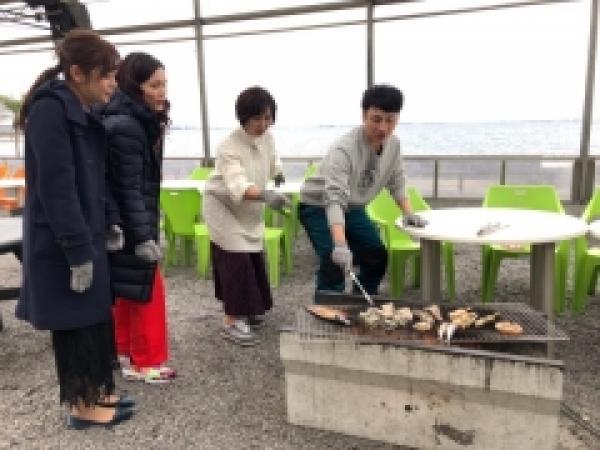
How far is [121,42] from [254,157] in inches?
252

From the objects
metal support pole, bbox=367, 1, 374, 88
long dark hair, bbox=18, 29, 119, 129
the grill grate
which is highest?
metal support pole, bbox=367, 1, 374, 88

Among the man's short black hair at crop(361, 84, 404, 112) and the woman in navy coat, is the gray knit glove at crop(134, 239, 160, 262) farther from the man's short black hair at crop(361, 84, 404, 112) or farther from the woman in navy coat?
the man's short black hair at crop(361, 84, 404, 112)

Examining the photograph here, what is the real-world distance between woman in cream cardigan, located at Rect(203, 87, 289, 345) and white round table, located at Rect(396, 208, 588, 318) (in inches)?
31.3

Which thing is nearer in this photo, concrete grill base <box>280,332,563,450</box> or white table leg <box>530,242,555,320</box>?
concrete grill base <box>280,332,563,450</box>

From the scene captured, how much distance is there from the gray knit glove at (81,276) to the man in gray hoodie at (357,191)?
0.97 metres

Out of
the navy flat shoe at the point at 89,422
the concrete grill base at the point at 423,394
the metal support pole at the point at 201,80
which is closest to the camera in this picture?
the concrete grill base at the point at 423,394

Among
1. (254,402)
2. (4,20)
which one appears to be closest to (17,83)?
(4,20)

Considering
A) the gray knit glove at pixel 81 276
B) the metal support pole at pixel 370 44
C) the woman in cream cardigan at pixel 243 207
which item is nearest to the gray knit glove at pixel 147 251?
the gray knit glove at pixel 81 276

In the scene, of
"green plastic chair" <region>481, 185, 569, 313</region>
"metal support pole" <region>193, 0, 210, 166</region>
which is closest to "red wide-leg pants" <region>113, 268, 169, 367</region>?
"green plastic chair" <region>481, 185, 569, 313</region>

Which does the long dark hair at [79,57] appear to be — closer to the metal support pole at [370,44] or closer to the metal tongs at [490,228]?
the metal tongs at [490,228]

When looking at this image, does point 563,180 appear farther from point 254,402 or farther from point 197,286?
point 254,402

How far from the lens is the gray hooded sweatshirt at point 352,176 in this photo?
2268 mm

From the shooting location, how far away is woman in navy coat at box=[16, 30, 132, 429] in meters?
1.57

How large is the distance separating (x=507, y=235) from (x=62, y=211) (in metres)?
1.81
